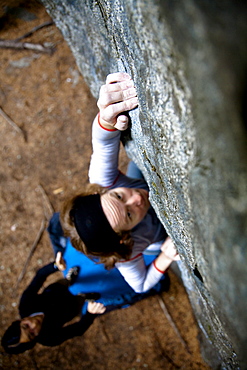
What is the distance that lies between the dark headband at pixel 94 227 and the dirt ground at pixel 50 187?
1525 mm

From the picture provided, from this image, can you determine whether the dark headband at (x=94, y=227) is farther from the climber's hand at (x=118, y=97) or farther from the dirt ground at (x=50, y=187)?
the dirt ground at (x=50, y=187)

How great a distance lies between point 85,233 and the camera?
1.77 meters

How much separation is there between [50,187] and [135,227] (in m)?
1.78

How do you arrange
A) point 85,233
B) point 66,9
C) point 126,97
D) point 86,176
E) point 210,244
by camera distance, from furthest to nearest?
1. point 86,176
2. point 66,9
3. point 85,233
4. point 126,97
5. point 210,244

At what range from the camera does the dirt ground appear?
9.80 feet

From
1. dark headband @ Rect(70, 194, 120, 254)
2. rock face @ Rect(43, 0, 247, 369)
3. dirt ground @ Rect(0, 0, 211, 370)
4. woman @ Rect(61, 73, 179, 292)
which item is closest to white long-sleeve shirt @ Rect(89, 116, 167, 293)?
woman @ Rect(61, 73, 179, 292)

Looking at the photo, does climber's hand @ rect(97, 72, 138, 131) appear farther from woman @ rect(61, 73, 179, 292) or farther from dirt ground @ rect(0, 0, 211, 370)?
dirt ground @ rect(0, 0, 211, 370)

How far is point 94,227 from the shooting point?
1728 mm

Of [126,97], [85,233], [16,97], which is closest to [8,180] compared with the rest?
[16,97]

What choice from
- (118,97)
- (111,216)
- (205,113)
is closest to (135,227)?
(111,216)

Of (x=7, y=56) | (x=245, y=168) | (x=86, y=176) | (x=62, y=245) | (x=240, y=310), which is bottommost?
(x=62, y=245)

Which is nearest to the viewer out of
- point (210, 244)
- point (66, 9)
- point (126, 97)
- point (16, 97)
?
point (210, 244)

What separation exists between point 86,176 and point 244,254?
3.01 metres

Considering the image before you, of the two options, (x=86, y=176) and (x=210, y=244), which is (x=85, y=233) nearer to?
(x=210, y=244)
